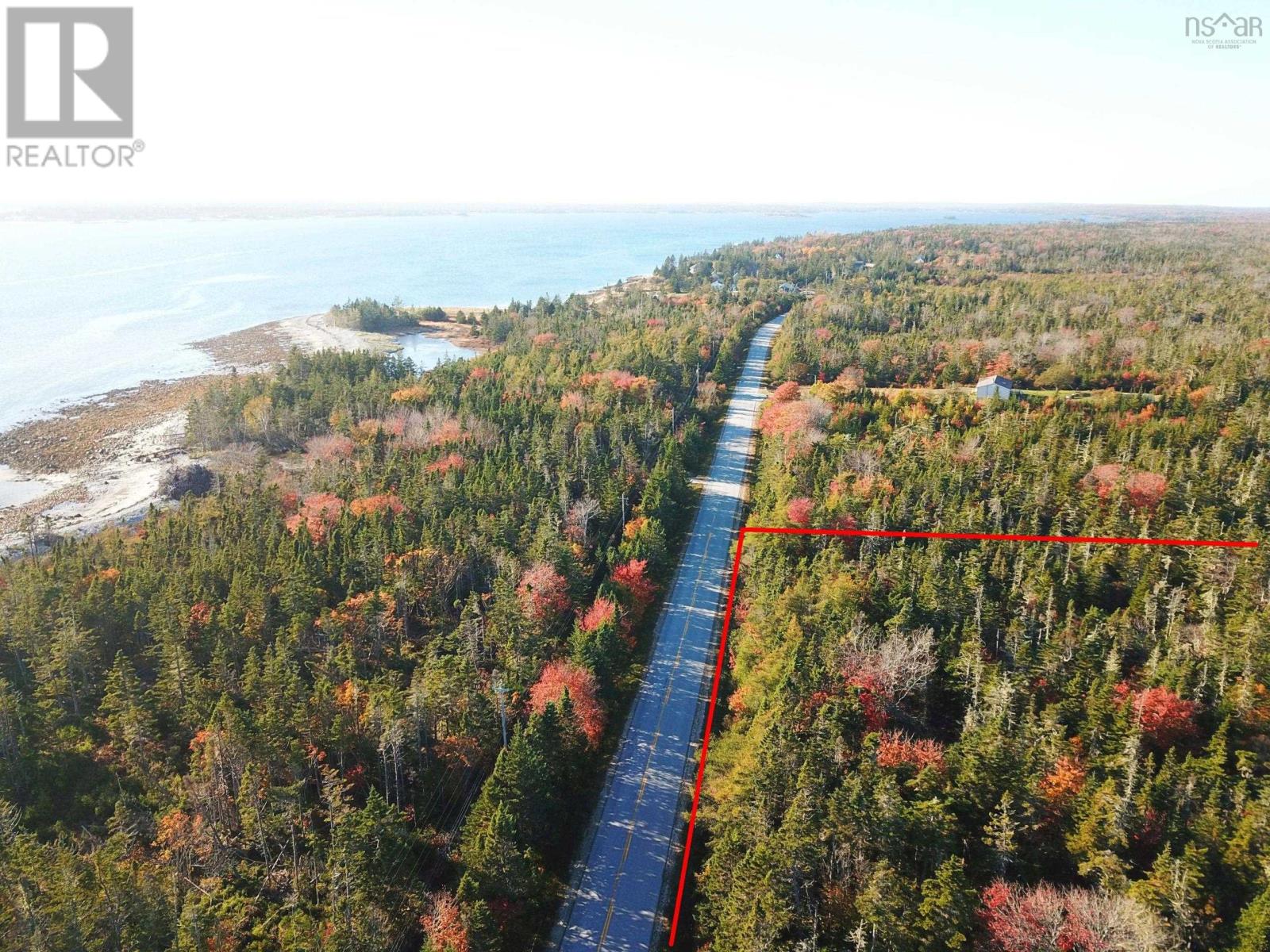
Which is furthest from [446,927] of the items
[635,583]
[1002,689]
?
[635,583]

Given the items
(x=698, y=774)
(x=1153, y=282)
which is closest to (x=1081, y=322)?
(x=1153, y=282)

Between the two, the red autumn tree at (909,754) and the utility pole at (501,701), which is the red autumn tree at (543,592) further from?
the red autumn tree at (909,754)

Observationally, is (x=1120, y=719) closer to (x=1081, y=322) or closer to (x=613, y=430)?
(x=613, y=430)

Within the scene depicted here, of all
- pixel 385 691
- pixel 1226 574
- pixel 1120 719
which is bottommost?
pixel 385 691

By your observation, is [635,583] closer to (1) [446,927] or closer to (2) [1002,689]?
(2) [1002,689]

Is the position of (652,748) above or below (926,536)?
below
